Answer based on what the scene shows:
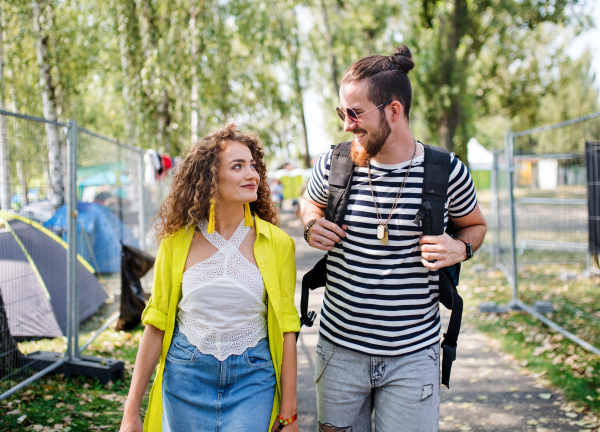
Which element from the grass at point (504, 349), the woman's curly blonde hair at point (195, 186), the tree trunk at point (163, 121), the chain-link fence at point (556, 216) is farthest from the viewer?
the tree trunk at point (163, 121)

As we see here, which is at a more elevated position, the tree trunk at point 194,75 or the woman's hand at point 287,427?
the tree trunk at point 194,75

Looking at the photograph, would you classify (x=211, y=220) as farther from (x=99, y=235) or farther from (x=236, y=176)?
(x=99, y=235)

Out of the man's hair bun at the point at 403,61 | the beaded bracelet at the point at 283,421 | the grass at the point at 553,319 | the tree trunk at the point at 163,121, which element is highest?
the tree trunk at the point at 163,121

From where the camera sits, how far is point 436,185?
2.08 meters

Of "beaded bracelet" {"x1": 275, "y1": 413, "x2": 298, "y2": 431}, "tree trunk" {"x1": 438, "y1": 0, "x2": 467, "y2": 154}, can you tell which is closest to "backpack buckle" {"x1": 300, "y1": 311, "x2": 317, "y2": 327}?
"beaded bracelet" {"x1": 275, "y1": 413, "x2": 298, "y2": 431}

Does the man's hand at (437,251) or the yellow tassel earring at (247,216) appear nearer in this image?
the man's hand at (437,251)

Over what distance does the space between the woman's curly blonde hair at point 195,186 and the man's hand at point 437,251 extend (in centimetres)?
94

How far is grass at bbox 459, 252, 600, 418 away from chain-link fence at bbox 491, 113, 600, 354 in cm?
2

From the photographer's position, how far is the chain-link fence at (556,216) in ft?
20.4

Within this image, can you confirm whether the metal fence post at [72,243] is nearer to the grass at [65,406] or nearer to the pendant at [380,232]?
the grass at [65,406]

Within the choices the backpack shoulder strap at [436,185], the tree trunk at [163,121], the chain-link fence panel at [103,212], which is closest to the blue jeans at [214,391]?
the backpack shoulder strap at [436,185]

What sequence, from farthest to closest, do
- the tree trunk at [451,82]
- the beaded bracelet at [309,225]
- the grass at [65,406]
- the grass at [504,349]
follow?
the tree trunk at [451,82] < the grass at [504,349] < the grass at [65,406] < the beaded bracelet at [309,225]

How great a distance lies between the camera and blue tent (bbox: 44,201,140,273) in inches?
225

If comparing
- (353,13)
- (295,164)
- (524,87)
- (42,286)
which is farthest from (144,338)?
(295,164)
